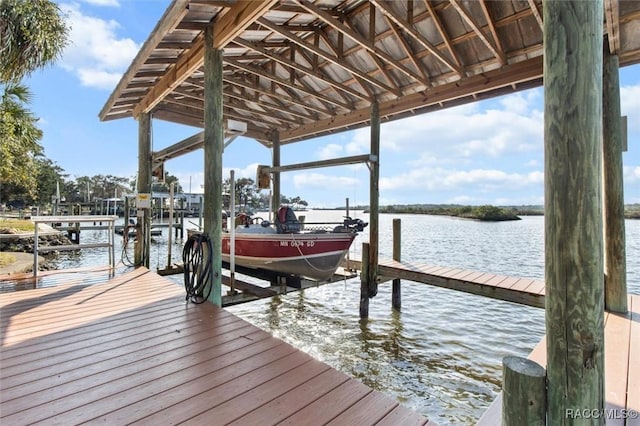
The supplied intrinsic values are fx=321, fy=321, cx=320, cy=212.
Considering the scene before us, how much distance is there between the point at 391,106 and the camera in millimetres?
6133

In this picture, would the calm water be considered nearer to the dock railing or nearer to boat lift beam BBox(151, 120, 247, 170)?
the dock railing

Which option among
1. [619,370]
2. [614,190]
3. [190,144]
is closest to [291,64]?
[190,144]

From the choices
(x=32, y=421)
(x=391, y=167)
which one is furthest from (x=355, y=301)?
(x=32, y=421)

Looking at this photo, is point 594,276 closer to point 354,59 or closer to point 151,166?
point 354,59

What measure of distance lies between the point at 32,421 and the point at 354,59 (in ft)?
17.8

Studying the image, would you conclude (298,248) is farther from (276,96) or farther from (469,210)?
(469,210)

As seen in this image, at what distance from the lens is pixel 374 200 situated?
6.05 metres

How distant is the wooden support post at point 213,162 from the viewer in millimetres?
3629

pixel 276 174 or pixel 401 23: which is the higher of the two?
pixel 401 23

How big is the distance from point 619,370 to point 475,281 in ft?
9.18

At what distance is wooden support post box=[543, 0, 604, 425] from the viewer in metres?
1.13

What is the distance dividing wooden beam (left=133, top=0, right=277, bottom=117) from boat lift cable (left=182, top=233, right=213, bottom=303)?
2204mm

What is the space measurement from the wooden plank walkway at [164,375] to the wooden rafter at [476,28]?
3630 millimetres

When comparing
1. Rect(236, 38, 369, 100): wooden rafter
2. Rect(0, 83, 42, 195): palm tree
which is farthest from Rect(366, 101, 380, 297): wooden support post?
Rect(0, 83, 42, 195): palm tree
